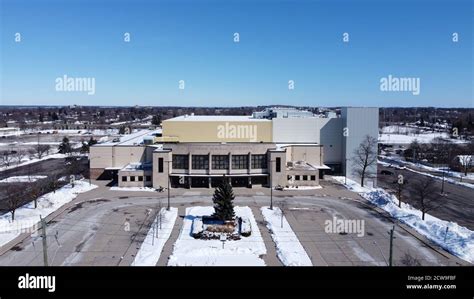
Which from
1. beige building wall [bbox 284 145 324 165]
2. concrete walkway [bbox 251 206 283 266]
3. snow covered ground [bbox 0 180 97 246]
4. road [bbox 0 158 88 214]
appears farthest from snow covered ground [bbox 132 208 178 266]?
road [bbox 0 158 88 214]

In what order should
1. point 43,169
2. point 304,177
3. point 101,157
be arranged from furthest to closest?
point 43,169
point 101,157
point 304,177

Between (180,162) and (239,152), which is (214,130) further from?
(180,162)

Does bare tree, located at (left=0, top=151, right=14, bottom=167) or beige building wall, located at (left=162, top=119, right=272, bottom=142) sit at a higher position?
beige building wall, located at (left=162, top=119, right=272, bottom=142)

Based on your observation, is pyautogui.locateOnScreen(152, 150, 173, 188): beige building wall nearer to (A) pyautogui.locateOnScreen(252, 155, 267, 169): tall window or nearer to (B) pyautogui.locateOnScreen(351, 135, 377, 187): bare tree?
(A) pyautogui.locateOnScreen(252, 155, 267, 169): tall window

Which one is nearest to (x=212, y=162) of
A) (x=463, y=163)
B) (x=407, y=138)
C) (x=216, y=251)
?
(x=216, y=251)

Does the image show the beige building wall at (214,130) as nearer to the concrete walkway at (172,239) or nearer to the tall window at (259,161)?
the tall window at (259,161)
